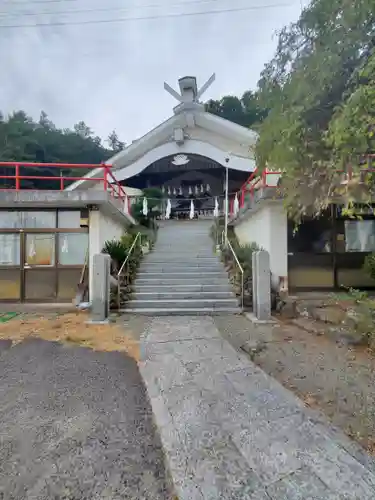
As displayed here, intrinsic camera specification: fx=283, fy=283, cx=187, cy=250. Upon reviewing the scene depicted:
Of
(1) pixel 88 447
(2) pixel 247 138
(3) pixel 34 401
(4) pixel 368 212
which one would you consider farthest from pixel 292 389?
(2) pixel 247 138

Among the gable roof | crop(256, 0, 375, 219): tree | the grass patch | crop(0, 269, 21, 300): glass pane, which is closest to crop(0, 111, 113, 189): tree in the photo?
the gable roof

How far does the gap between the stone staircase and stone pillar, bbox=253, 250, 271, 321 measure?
2.58 feet

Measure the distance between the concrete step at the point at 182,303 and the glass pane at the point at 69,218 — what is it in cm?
267

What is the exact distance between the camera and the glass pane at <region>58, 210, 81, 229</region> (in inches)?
299

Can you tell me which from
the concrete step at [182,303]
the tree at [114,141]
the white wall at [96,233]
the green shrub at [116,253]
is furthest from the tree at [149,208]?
the tree at [114,141]

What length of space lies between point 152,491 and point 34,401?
5.79 feet

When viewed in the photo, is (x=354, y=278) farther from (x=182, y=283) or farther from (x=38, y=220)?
(x=38, y=220)

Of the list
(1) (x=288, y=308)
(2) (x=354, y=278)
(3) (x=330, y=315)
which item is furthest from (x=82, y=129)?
(3) (x=330, y=315)

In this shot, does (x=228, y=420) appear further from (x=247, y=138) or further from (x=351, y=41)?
(x=247, y=138)

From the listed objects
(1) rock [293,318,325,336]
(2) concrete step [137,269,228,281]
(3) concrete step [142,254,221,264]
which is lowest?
(1) rock [293,318,325,336]

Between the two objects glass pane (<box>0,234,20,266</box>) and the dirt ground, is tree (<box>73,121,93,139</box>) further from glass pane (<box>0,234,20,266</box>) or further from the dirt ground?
the dirt ground

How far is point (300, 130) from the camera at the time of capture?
3.12 meters

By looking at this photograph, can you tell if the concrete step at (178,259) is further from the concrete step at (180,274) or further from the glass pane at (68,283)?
the glass pane at (68,283)

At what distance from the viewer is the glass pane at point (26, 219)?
24.9 ft
